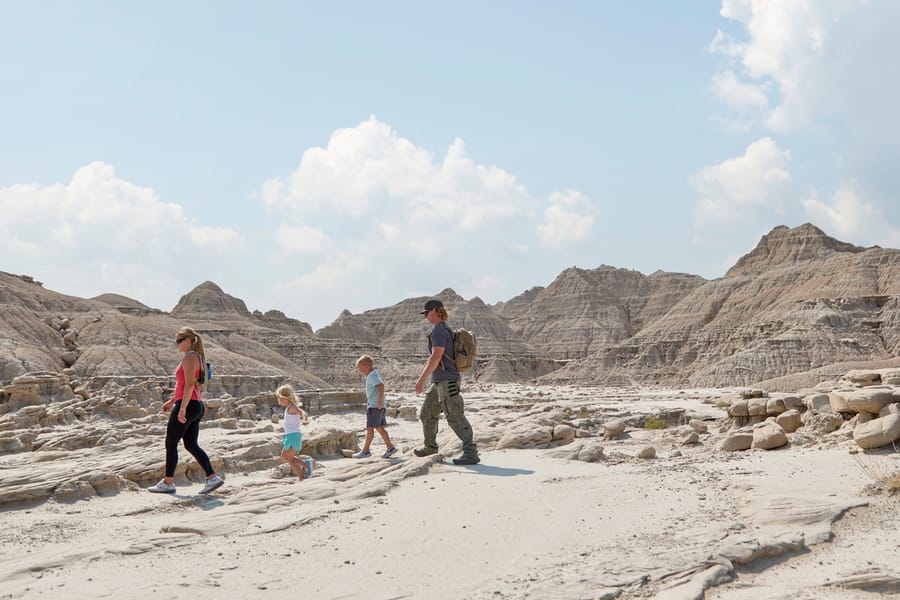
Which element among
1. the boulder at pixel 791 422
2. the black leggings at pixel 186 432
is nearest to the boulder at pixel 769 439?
the boulder at pixel 791 422

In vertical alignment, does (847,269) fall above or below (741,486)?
above

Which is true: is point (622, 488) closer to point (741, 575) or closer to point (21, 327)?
point (741, 575)

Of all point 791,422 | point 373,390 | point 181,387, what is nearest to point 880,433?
point 791,422

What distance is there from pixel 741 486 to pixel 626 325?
11804 cm

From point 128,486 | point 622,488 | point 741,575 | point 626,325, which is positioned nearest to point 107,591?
point 741,575

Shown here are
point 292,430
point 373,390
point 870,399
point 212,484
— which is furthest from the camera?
point 373,390

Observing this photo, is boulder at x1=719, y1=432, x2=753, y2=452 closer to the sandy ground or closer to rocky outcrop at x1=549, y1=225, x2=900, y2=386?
the sandy ground

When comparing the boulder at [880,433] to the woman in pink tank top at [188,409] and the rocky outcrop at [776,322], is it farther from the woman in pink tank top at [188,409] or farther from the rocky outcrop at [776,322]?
the rocky outcrop at [776,322]

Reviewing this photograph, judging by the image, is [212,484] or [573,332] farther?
[573,332]

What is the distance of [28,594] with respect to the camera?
4.49 metres

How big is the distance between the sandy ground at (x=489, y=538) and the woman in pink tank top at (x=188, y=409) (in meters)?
0.42

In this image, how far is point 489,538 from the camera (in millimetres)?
5324

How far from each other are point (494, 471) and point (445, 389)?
1215 millimetres

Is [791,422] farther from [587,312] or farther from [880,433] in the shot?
[587,312]
